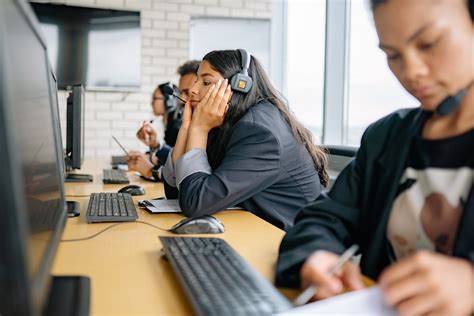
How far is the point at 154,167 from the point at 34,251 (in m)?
1.79

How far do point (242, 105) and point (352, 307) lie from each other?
1029 mm

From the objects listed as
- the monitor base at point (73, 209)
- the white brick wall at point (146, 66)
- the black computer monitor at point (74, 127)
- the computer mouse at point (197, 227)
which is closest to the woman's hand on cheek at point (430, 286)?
the computer mouse at point (197, 227)

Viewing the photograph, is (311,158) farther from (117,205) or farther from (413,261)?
(413,261)

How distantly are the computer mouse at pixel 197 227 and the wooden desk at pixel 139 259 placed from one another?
22 millimetres

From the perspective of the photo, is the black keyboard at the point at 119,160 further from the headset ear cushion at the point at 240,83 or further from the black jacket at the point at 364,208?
the black jacket at the point at 364,208

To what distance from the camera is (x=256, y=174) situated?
1.35 metres

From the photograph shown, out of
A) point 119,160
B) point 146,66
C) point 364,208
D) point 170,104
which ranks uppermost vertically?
point 146,66

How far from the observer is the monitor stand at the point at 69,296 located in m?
0.62

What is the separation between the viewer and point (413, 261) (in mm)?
567

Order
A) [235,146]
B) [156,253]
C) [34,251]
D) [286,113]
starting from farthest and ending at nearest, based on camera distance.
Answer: [286,113] → [235,146] → [156,253] → [34,251]

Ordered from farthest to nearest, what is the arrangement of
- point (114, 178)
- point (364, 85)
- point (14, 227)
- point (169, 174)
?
point (364, 85) → point (114, 178) → point (169, 174) → point (14, 227)

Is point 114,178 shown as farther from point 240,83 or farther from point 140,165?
point 240,83

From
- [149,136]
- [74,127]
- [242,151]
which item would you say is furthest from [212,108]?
[149,136]

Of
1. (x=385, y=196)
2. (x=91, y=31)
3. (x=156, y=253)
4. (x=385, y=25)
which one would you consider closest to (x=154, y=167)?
(x=156, y=253)
